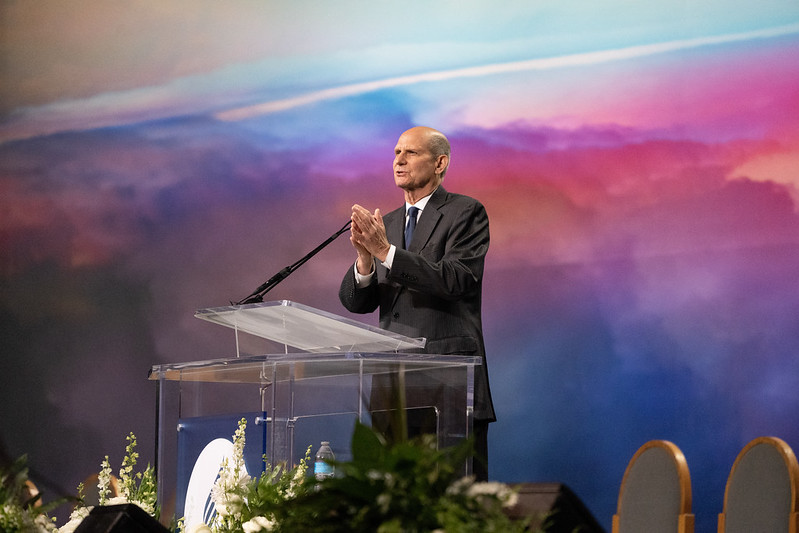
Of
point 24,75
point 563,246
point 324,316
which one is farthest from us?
point 24,75

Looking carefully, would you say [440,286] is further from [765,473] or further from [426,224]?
[765,473]

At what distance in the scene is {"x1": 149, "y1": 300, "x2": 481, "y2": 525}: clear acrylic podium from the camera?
2.35 metres

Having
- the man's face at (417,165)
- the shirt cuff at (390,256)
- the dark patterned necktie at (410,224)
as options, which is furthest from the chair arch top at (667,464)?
the man's face at (417,165)

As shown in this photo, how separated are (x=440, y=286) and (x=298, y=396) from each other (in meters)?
0.77

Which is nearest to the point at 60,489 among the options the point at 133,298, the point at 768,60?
the point at 133,298

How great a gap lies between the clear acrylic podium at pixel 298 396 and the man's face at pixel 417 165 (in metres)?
0.95

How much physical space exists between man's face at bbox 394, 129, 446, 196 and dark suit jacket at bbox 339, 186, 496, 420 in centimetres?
9

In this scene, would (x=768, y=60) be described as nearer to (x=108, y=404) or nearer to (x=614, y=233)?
(x=614, y=233)

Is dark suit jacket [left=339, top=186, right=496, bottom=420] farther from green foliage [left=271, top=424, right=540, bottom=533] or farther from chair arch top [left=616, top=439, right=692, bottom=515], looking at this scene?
green foliage [left=271, top=424, right=540, bottom=533]

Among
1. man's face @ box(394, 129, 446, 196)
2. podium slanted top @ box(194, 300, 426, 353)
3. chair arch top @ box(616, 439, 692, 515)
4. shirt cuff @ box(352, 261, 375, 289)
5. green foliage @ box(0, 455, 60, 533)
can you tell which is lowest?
chair arch top @ box(616, 439, 692, 515)

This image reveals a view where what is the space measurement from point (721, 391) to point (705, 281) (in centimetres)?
52

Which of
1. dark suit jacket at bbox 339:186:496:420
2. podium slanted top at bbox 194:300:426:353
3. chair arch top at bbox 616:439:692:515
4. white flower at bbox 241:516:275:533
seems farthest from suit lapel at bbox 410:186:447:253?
white flower at bbox 241:516:275:533

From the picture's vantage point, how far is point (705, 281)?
4.79 meters

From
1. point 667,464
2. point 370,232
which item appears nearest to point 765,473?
point 667,464
